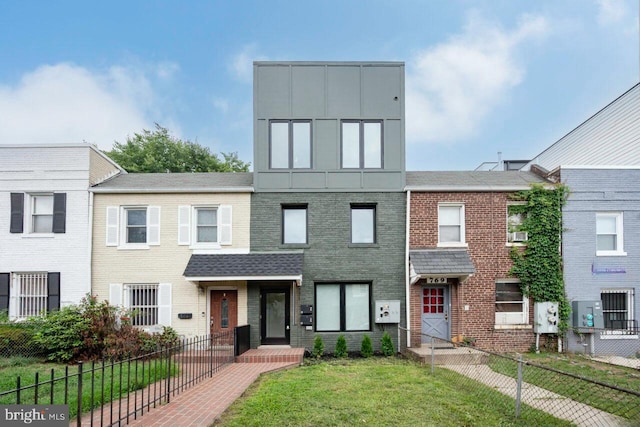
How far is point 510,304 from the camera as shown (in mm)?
13312

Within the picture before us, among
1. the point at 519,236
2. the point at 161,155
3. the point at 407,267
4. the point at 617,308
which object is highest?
Answer: the point at 161,155

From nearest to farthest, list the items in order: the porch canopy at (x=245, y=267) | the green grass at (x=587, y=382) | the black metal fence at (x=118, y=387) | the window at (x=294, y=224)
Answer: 1. the black metal fence at (x=118, y=387)
2. the green grass at (x=587, y=382)
3. the porch canopy at (x=245, y=267)
4. the window at (x=294, y=224)

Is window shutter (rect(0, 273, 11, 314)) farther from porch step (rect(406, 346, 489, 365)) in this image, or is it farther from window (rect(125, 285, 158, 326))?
porch step (rect(406, 346, 489, 365))

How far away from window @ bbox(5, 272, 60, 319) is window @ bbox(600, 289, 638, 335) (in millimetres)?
18400

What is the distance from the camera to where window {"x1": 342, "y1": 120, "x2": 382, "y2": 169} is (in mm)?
13727

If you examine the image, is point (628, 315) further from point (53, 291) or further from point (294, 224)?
point (53, 291)

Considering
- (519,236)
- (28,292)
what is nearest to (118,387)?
(28,292)

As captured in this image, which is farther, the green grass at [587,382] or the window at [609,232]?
the window at [609,232]

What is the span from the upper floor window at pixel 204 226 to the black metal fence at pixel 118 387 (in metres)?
3.30

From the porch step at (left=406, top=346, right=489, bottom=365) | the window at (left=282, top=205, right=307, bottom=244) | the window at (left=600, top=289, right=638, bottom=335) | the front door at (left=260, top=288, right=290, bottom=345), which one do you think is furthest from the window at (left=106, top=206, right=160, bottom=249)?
the window at (left=600, top=289, right=638, bottom=335)

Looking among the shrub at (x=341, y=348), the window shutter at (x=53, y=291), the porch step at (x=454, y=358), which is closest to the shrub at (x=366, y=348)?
the shrub at (x=341, y=348)

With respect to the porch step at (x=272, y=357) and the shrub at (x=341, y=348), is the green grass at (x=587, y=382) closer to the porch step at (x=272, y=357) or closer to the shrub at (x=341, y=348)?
the shrub at (x=341, y=348)

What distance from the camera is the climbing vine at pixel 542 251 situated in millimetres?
12930

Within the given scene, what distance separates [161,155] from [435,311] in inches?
930
